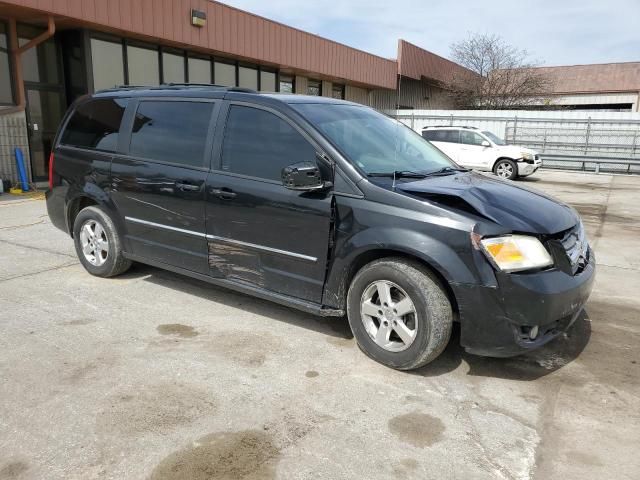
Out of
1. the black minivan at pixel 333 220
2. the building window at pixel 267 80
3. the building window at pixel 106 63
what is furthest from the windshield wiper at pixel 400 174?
the building window at pixel 267 80

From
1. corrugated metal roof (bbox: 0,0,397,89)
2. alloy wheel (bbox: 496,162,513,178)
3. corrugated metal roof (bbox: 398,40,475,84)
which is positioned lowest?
alloy wheel (bbox: 496,162,513,178)

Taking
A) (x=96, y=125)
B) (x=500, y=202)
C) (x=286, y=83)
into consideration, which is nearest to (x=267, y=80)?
(x=286, y=83)

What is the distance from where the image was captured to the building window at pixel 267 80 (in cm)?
1830

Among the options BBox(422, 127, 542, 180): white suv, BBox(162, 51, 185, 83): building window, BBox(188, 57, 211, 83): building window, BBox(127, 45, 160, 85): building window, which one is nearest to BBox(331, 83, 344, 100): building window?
BBox(422, 127, 542, 180): white suv

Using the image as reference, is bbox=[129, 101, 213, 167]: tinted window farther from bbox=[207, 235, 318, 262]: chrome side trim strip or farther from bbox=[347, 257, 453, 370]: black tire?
bbox=[347, 257, 453, 370]: black tire

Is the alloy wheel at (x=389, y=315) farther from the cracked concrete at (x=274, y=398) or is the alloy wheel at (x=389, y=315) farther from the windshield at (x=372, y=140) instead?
the windshield at (x=372, y=140)

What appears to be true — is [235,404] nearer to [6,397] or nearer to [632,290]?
[6,397]

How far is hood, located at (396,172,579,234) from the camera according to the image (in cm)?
326

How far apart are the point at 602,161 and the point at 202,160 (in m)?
19.5

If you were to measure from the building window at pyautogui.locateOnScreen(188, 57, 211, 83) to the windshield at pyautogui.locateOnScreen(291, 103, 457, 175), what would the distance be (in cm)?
1200

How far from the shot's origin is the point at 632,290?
5410mm

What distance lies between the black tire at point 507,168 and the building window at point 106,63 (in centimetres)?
1125

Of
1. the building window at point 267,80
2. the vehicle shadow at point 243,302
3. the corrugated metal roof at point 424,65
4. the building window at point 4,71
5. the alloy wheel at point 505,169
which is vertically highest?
the corrugated metal roof at point 424,65

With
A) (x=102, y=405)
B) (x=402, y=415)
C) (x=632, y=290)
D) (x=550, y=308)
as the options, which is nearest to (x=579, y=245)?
(x=550, y=308)
